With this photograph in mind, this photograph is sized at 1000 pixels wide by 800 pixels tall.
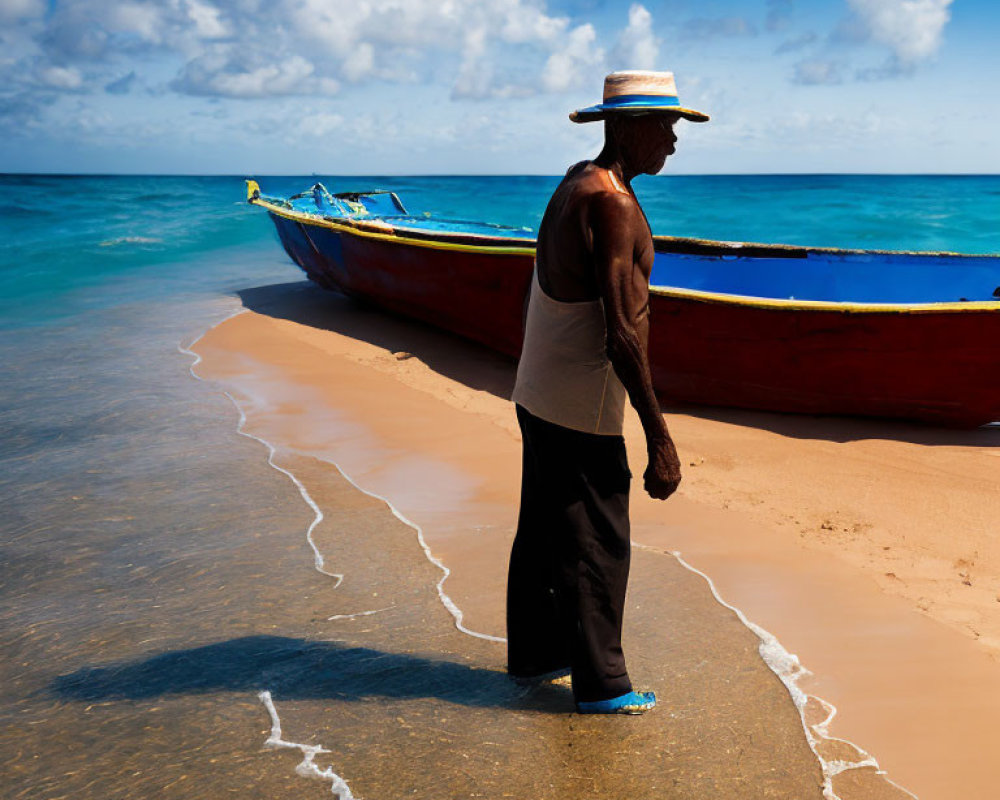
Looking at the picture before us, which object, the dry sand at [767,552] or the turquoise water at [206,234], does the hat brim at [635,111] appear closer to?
the dry sand at [767,552]

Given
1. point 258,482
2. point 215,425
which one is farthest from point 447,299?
point 258,482

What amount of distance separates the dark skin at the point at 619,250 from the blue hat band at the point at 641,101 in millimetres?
34

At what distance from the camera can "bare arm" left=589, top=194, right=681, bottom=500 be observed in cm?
236

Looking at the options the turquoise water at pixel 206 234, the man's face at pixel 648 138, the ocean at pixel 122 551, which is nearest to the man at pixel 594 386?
the man's face at pixel 648 138

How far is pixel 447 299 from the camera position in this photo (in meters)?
8.89

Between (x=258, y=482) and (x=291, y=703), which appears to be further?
(x=258, y=482)

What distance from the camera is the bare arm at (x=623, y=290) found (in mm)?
2357

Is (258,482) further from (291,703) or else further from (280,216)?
(280,216)

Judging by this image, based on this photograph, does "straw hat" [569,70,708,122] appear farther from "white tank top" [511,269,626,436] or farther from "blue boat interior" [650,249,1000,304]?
"blue boat interior" [650,249,1000,304]

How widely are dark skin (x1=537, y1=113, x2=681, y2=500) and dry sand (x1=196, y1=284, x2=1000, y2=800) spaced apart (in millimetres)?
986

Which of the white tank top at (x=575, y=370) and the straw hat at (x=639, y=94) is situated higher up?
the straw hat at (x=639, y=94)

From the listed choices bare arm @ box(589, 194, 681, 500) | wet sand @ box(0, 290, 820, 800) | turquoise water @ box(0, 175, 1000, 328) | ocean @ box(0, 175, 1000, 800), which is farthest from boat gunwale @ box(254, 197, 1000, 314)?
turquoise water @ box(0, 175, 1000, 328)

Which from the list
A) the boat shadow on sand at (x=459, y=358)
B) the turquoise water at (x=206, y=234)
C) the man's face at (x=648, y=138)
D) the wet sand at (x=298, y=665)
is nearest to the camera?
the man's face at (x=648, y=138)

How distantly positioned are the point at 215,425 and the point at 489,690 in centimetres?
410
